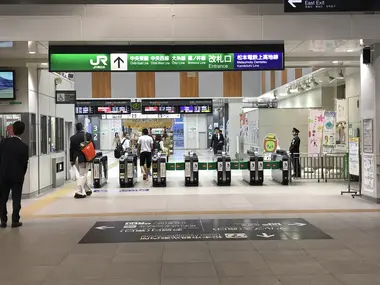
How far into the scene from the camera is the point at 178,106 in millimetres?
19312

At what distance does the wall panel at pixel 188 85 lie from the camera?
62.5ft

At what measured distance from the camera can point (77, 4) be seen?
27.3 ft

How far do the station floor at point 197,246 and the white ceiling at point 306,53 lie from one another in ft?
11.2

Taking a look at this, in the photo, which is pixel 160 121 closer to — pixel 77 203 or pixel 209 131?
pixel 209 131

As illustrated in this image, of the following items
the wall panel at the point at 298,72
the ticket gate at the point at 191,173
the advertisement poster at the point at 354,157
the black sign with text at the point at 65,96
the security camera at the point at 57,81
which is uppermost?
the wall panel at the point at 298,72

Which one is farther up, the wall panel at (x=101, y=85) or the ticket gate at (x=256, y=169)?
the wall panel at (x=101, y=85)

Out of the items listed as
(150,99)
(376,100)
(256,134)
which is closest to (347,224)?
(376,100)

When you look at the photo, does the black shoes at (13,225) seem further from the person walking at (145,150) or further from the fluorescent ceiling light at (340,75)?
the fluorescent ceiling light at (340,75)

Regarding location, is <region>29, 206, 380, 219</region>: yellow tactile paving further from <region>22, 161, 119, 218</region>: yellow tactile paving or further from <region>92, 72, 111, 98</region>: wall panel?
<region>92, 72, 111, 98</region>: wall panel

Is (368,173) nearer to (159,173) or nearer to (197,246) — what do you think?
(197,246)

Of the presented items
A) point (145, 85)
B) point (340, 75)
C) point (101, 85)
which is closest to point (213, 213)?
point (340, 75)

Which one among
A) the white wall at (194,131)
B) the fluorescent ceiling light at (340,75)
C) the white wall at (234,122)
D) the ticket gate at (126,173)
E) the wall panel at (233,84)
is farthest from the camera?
the white wall at (194,131)

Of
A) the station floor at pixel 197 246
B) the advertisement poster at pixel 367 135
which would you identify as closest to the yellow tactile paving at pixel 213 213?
the station floor at pixel 197 246

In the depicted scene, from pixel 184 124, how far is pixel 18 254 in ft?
98.5
